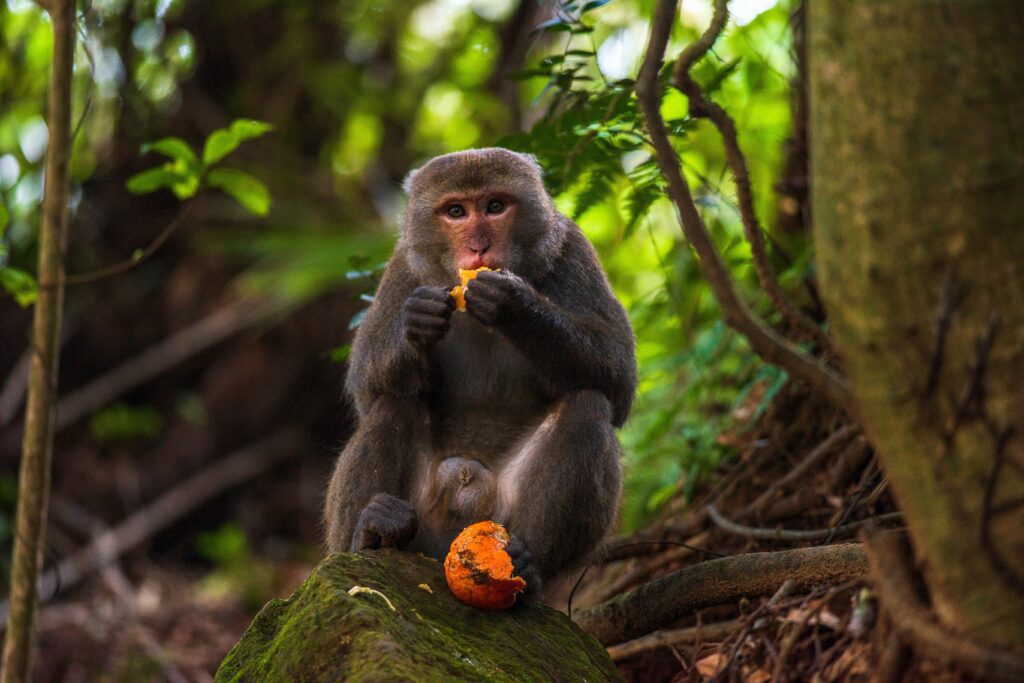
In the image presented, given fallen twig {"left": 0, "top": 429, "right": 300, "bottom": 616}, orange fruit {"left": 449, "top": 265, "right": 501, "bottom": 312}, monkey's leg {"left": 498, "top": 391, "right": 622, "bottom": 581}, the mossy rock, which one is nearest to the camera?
the mossy rock

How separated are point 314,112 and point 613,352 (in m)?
8.15

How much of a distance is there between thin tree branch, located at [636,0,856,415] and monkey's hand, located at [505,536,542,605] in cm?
163

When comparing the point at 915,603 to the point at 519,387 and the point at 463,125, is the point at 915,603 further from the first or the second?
the point at 463,125

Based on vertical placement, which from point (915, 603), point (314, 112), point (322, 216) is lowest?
point (322, 216)

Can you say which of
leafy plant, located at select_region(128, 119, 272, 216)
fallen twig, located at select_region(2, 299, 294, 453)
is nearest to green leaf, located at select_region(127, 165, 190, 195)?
leafy plant, located at select_region(128, 119, 272, 216)

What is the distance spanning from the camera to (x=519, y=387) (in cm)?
536

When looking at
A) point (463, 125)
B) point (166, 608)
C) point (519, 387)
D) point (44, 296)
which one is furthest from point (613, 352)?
point (463, 125)

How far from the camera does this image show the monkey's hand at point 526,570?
14.2 feet

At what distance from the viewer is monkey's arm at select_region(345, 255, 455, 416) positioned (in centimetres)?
483

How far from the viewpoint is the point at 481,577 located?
405cm

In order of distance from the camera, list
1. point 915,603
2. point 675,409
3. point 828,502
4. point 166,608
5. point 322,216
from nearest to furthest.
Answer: point 915,603, point 828,502, point 675,409, point 166,608, point 322,216

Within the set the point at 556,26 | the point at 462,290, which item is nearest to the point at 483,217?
the point at 462,290

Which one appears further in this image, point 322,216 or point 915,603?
point 322,216

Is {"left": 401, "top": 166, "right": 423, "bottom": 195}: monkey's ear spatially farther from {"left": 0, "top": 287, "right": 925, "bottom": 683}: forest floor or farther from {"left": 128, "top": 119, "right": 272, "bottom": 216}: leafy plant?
{"left": 0, "top": 287, "right": 925, "bottom": 683}: forest floor
